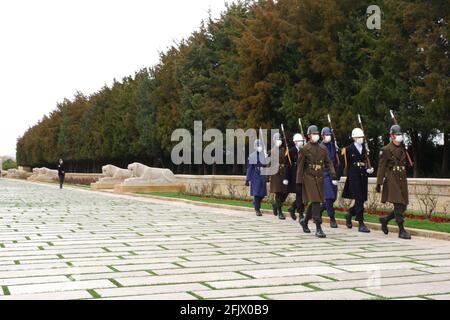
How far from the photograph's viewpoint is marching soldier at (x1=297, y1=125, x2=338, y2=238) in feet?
36.1

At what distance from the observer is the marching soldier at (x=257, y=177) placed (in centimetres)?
1616

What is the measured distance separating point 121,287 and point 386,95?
64.0 ft

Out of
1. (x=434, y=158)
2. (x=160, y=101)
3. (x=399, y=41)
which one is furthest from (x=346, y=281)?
(x=160, y=101)

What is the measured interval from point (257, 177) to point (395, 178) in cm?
557

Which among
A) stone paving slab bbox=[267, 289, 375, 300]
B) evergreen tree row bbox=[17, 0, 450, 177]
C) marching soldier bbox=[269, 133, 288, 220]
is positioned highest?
evergreen tree row bbox=[17, 0, 450, 177]

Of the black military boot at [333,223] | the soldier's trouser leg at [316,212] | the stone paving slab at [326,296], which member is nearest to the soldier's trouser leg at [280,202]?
the black military boot at [333,223]

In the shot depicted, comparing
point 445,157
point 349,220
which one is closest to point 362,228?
point 349,220

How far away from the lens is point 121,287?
625cm

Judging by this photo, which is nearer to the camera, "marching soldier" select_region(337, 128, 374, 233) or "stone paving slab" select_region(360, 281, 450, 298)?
"stone paving slab" select_region(360, 281, 450, 298)

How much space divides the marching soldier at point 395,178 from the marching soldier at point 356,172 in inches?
34.1

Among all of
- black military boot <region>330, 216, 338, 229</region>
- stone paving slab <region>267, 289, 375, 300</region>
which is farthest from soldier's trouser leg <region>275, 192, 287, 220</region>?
stone paving slab <region>267, 289, 375, 300</region>

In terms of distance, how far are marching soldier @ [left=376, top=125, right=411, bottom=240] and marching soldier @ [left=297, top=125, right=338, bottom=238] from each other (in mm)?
1060

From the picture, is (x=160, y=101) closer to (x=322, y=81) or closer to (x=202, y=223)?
(x=322, y=81)

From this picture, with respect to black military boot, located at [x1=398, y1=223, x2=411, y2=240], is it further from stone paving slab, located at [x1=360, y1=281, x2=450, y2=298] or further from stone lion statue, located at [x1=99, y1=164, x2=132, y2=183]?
stone lion statue, located at [x1=99, y1=164, x2=132, y2=183]
